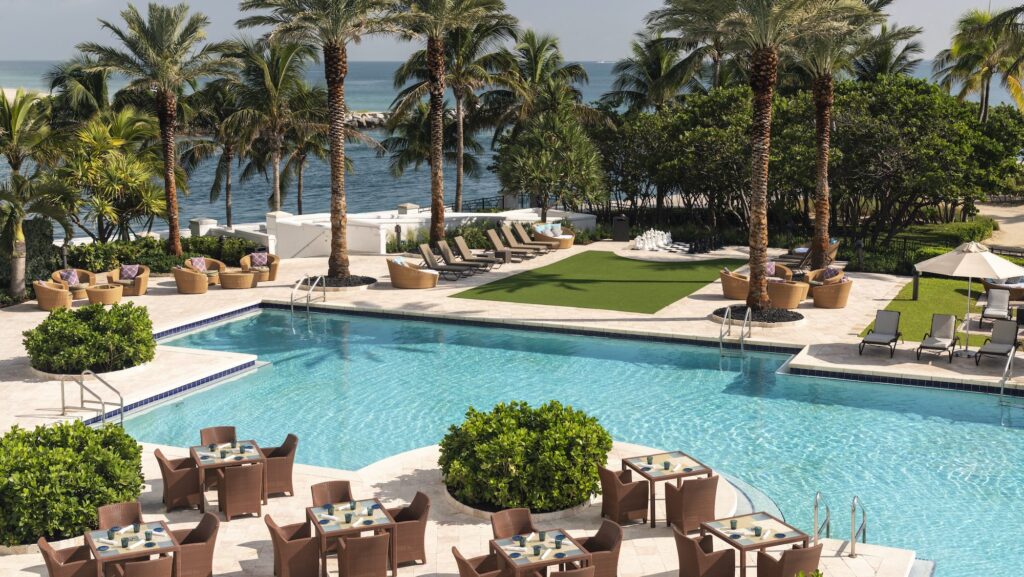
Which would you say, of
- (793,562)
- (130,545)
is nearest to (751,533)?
(793,562)

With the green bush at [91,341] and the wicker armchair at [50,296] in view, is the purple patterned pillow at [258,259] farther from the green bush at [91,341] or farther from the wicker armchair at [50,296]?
the green bush at [91,341]

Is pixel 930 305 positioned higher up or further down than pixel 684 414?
higher up

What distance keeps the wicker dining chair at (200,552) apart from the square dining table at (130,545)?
0.10 meters

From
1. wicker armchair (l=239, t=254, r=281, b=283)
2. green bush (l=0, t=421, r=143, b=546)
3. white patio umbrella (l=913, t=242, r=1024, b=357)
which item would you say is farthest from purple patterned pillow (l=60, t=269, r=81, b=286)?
white patio umbrella (l=913, t=242, r=1024, b=357)

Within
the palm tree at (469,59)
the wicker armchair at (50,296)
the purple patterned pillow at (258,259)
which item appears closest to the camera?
the wicker armchair at (50,296)

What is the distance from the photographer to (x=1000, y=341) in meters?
19.8

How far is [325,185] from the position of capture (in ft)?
345

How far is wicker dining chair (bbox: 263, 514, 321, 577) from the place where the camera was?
10.7 meters

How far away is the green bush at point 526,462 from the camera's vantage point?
12531 millimetres

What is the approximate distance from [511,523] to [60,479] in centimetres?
516

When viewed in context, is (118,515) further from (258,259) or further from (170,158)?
(170,158)

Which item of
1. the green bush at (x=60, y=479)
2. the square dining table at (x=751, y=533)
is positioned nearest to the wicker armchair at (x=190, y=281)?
the green bush at (x=60, y=479)

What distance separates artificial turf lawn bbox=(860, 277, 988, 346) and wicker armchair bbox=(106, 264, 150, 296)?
1728cm

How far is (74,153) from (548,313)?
46.9 ft
